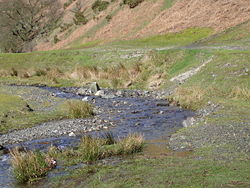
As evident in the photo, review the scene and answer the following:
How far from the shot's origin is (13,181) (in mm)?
12305

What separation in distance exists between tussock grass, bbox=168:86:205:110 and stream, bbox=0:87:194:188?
21.6 inches

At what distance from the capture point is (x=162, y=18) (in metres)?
62.4

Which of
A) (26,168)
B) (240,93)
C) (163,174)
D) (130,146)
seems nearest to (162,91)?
(240,93)

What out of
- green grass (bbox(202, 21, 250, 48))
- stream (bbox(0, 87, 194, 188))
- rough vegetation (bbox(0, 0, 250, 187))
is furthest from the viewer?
green grass (bbox(202, 21, 250, 48))

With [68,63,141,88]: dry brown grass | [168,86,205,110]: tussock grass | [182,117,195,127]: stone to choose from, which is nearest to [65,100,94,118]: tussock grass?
[168,86,205,110]: tussock grass

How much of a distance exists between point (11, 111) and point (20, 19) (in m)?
91.7

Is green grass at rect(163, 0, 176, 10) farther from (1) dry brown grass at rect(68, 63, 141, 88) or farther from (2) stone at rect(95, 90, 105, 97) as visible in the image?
(2) stone at rect(95, 90, 105, 97)

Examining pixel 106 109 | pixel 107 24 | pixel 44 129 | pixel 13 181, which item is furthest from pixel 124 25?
pixel 13 181

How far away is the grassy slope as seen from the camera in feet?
35.1

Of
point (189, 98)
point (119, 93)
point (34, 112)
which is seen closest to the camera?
point (34, 112)

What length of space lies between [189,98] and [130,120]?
449 centimetres

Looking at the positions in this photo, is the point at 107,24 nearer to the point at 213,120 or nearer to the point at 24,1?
the point at 24,1

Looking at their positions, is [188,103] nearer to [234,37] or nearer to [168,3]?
[234,37]

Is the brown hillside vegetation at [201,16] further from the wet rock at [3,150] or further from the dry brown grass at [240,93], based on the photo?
the wet rock at [3,150]
